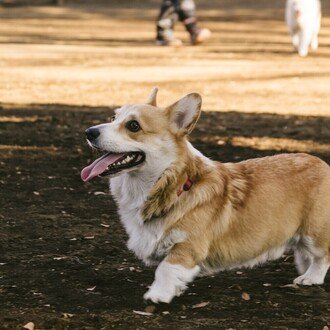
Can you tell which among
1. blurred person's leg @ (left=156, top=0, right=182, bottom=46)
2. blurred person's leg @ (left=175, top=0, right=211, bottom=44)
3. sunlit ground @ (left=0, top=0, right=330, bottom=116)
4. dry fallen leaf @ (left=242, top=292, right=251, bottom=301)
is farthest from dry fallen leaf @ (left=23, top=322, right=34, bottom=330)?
blurred person's leg @ (left=175, top=0, right=211, bottom=44)

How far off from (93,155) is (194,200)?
459 centimetres

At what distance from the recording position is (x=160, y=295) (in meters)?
5.32

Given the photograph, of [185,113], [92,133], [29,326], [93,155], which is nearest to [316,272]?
[185,113]

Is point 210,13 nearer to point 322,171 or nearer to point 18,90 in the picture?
point 18,90

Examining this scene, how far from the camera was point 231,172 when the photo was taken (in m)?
5.74

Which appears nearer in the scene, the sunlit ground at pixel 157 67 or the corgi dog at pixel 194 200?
the corgi dog at pixel 194 200

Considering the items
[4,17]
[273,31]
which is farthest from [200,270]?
[4,17]

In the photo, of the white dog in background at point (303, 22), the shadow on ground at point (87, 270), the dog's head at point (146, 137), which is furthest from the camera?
the white dog in background at point (303, 22)

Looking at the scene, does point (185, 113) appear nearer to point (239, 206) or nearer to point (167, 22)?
point (239, 206)

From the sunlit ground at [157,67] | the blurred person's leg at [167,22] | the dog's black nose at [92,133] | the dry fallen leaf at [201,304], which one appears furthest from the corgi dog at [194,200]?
Result: the blurred person's leg at [167,22]

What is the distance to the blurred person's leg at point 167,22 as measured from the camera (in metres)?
21.4

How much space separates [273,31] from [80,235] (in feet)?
66.9

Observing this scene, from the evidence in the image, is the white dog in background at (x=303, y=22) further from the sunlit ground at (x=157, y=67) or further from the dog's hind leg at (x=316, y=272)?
the dog's hind leg at (x=316, y=272)

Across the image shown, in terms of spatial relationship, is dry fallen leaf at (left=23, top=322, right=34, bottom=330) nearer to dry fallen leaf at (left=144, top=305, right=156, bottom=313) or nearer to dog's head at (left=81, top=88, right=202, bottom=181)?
dry fallen leaf at (left=144, top=305, right=156, bottom=313)
